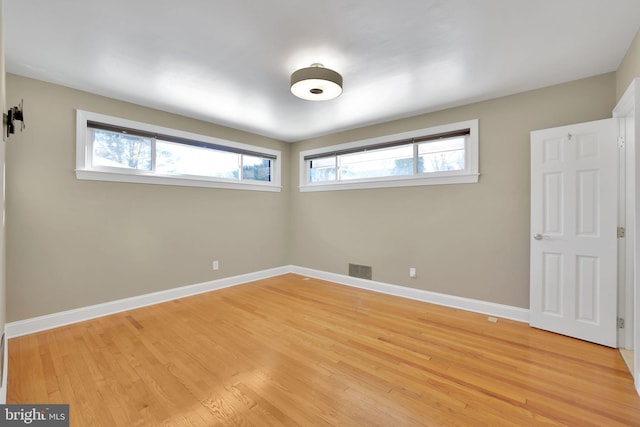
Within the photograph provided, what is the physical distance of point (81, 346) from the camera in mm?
2479

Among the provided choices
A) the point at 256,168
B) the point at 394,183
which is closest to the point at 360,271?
the point at 394,183

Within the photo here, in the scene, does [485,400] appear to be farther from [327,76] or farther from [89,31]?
[89,31]

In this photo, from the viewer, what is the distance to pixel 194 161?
413 centimetres

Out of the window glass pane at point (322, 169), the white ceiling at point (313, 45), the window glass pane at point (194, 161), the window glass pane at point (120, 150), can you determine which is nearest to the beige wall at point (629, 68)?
the white ceiling at point (313, 45)

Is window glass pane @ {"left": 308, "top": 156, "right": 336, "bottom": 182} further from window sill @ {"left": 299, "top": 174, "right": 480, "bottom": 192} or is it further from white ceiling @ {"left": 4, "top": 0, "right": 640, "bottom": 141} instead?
white ceiling @ {"left": 4, "top": 0, "right": 640, "bottom": 141}

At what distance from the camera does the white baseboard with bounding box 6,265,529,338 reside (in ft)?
9.14

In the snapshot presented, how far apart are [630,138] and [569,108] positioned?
68cm

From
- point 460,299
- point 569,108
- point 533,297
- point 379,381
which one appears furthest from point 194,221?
point 569,108

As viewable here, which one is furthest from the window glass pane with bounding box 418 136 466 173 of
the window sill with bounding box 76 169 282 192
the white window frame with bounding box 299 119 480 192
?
the window sill with bounding box 76 169 282 192

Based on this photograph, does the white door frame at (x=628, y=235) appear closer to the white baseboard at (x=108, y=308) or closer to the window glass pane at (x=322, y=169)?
the window glass pane at (x=322, y=169)

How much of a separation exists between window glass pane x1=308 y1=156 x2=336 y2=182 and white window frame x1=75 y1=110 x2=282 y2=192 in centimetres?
98

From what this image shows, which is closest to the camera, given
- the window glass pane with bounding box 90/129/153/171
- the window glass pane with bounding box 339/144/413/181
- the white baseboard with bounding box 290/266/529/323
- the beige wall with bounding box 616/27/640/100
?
the beige wall with bounding box 616/27/640/100

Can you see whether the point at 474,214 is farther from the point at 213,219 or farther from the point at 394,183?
the point at 213,219

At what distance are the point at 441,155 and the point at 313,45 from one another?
2.36m
